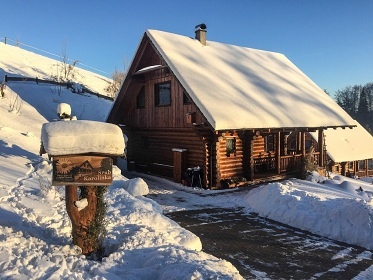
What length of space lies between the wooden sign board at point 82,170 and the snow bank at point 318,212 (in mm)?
5916

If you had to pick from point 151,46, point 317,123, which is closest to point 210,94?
point 151,46

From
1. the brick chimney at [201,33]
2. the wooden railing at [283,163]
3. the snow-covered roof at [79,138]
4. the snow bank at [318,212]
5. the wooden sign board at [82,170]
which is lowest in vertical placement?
the snow bank at [318,212]

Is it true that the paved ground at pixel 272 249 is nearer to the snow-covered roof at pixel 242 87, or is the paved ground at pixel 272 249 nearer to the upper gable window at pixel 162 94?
the snow-covered roof at pixel 242 87

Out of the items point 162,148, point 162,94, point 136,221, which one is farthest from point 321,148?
point 136,221

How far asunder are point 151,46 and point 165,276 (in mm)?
13344

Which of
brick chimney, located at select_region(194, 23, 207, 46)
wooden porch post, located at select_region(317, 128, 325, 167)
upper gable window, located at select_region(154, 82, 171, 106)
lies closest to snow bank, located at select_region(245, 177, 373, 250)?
upper gable window, located at select_region(154, 82, 171, 106)

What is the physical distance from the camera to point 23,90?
2773cm

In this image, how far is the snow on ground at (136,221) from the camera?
16.8 feet

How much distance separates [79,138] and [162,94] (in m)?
11.6

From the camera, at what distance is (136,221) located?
25.5ft

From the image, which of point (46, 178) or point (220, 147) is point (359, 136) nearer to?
point (220, 147)

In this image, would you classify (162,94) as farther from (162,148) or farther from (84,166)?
(84,166)

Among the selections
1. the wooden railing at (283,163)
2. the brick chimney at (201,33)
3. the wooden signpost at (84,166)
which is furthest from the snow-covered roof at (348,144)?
the wooden signpost at (84,166)

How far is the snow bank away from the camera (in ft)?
27.8
